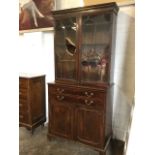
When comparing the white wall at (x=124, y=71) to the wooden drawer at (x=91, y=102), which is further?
the white wall at (x=124, y=71)

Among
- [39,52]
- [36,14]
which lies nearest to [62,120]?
[39,52]

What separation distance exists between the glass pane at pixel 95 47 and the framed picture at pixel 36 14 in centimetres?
78

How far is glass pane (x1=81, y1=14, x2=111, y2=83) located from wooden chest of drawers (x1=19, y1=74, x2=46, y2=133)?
0.89 meters

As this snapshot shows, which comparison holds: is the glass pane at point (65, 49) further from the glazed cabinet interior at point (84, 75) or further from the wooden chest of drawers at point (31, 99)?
the wooden chest of drawers at point (31, 99)

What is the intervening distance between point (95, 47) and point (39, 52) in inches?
46.9

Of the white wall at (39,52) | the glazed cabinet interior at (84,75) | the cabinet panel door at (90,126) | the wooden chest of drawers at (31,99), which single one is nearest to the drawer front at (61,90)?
the glazed cabinet interior at (84,75)

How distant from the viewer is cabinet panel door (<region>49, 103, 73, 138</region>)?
2.33 metres

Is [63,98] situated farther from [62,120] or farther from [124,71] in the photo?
[124,71]

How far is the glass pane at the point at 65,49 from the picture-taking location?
2.36 meters

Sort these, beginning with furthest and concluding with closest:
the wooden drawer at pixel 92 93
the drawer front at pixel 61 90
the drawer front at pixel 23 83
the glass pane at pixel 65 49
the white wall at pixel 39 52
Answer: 1. the white wall at pixel 39 52
2. the drawer front at pixel 23 83
3. the glass pane at pixel 65 49
4. the drawer front at pixel 61 90
5. the wooden drawer at pixel 92 93
